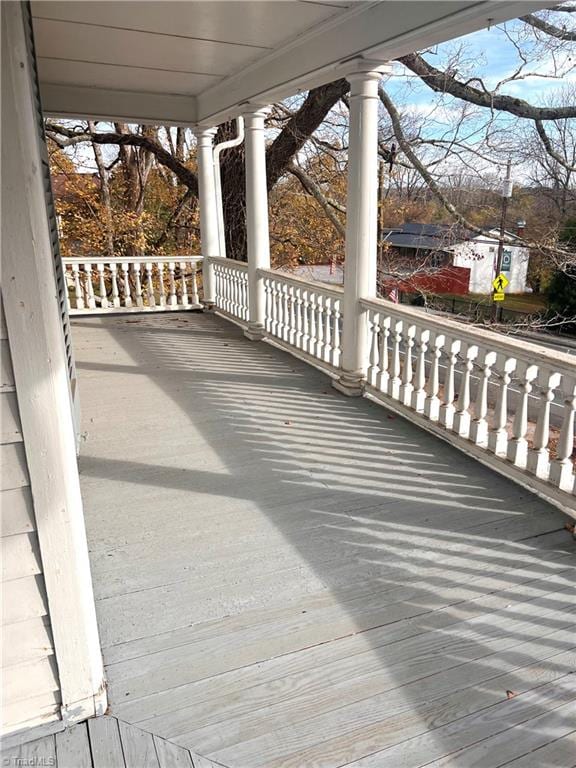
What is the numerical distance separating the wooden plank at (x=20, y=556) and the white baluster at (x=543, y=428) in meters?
2.27

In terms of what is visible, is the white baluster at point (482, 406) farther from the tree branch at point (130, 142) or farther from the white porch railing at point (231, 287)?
the tree branch at point (130, 142)

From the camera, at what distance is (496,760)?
147 centimetres

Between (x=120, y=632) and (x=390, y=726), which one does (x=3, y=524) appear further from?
(x=390, y=726)

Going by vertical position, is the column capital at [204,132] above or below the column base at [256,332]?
above

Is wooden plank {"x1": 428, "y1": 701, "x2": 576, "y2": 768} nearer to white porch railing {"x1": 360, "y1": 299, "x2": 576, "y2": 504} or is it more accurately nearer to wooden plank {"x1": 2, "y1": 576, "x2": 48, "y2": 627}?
wooden plank {"x1": 2, "y1": 576, "x2": 48, "y2": 627}

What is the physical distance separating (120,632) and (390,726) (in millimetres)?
960

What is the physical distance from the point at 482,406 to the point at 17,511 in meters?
2.54

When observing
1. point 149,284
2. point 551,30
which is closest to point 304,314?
point 149,284

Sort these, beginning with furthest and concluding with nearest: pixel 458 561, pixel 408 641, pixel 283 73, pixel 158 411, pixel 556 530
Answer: pixel 283 73 → pixel 158 411 → pixel 556 530 → pixel 458 561 → pixel 408 641

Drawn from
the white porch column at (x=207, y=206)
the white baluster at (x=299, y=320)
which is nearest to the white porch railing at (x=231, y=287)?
the white porch column at (x=207, y=206)

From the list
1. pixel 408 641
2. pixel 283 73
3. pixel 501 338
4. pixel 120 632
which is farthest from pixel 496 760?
pixel 283 73

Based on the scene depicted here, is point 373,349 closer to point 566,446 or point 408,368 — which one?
point 408,368

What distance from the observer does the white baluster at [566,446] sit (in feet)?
8.24

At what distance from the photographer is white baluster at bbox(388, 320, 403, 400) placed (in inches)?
150
